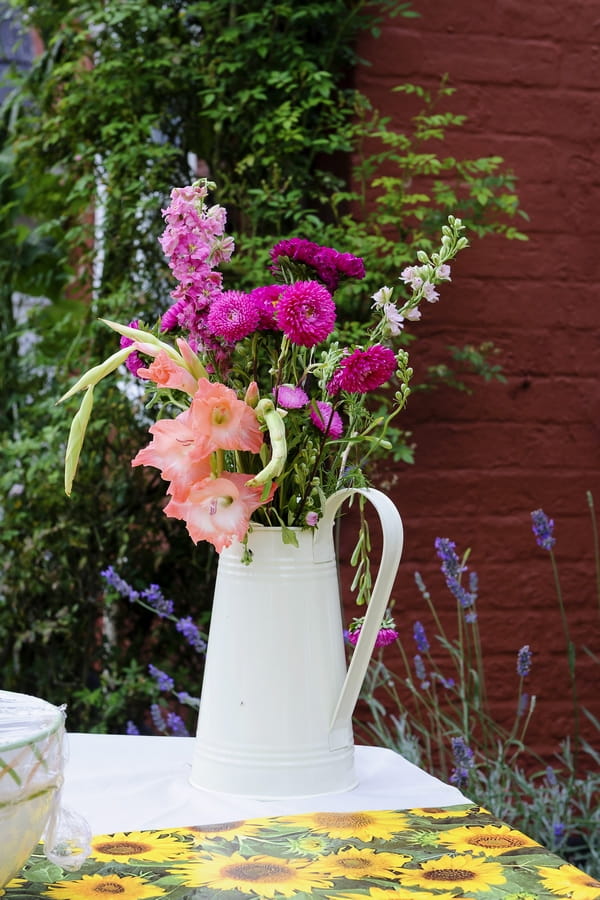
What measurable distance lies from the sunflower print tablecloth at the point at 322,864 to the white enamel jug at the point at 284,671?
0.06 meters

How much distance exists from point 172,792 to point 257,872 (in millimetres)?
223

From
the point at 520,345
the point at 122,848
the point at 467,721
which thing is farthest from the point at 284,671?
the point at 520,345

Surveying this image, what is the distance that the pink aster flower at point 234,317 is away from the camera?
938mm

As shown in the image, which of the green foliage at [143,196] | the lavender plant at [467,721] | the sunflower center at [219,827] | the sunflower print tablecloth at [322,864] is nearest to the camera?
the sunflower print tablecloth at [322,864]

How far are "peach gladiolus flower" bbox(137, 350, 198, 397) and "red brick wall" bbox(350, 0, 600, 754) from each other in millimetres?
1405

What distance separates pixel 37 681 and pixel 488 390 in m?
1.25

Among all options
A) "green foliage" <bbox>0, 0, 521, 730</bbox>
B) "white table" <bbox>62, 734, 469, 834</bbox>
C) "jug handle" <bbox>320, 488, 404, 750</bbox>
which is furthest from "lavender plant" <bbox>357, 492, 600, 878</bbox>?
"jug handle" <bbox>320, 488, 404, 750</bbox>

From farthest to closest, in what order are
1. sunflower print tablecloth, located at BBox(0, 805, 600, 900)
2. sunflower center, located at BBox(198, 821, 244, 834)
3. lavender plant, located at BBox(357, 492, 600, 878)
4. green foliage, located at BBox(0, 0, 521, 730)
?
green foliage, located at BBox(0, 0, 521, 730) < lavender plant, located at BBox(357, 492, 600, 878) < sunflower center, located at BBox(198, 821, 244, 834) < sunflower print tablecloth, located at BBox(0, 805, 600, 900)

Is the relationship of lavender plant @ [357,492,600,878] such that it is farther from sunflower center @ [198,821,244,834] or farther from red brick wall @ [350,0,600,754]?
sunflower center @ [198,821,244,834]

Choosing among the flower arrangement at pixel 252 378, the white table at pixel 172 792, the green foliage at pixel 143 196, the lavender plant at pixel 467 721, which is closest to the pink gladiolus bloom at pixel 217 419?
the flower arrangement at pixel 252 378

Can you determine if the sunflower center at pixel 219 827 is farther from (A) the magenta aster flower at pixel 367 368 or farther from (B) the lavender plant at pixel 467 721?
(B) the lavender plant at pixel 467 721

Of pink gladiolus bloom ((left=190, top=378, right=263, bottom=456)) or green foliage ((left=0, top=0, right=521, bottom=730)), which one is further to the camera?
green foliage ((left=0, top=0, right=521, bottom=730))

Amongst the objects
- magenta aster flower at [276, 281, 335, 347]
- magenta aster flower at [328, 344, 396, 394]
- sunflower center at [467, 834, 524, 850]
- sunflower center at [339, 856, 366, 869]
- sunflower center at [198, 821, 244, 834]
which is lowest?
sunflower center at [339, 856, 366, 869]

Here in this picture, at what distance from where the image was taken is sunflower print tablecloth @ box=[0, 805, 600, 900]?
76cm
